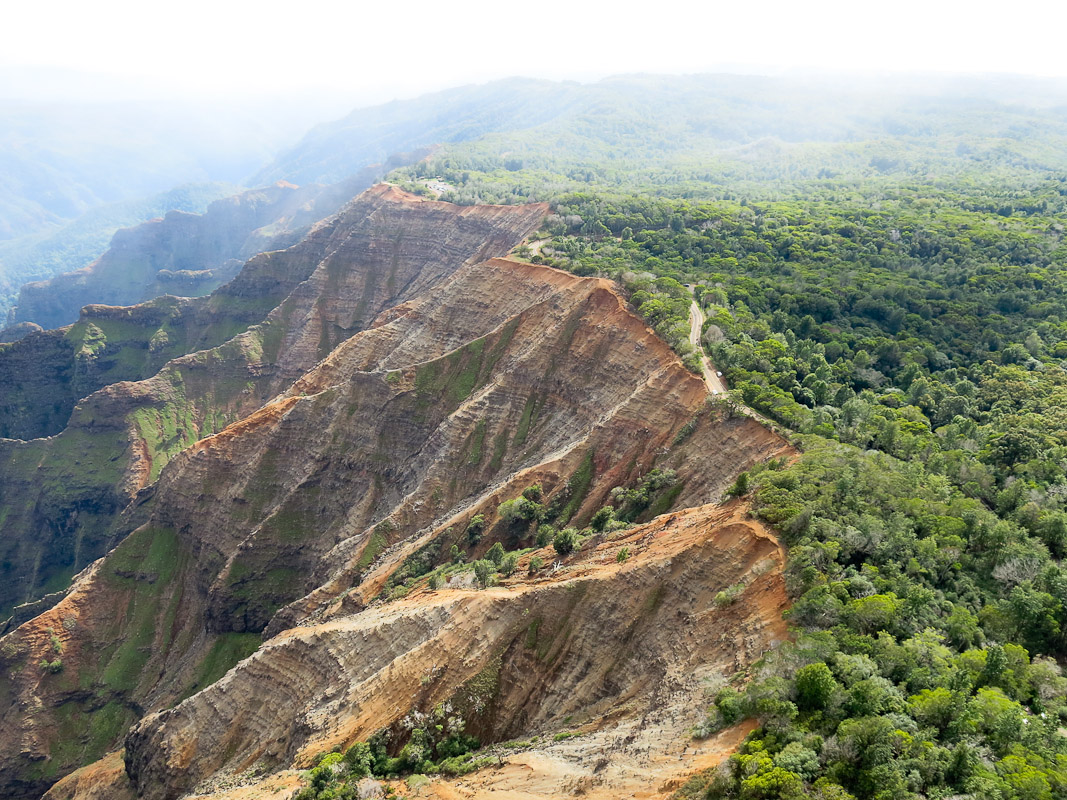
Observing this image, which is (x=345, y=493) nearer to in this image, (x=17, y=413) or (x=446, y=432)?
(x=446, y=432)

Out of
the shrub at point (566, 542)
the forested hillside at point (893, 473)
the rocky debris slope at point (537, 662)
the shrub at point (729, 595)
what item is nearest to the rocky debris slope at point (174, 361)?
the forested hillside at point (893, 473)

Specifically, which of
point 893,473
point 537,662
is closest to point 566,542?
point 537,662

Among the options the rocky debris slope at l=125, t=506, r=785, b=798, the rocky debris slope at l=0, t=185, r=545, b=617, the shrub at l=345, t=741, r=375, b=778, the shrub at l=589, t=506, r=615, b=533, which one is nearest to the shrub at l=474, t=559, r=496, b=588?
the rocky debris slope at l=125, t=506, r=785, b=798

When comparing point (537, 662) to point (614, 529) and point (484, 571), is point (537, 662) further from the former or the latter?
point (614, 529)

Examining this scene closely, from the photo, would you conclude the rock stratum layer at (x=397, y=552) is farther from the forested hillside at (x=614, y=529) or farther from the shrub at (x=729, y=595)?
the shrub at (x=729, y=595)

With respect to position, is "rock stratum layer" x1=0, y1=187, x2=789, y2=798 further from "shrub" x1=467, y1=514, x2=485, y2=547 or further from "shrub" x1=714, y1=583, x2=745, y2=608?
"shrub" x1=714, y1=583, x2=745, y2=608

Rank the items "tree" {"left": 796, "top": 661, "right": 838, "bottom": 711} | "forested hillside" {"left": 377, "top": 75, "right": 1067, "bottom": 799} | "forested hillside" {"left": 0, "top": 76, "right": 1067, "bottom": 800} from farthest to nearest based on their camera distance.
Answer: "forested hillside" {"left": 0, "top": 76, "right": 1067, "bottom": 800}
"tree" {"left": 796, "top": 661, "right": 838, "bottom": 711}
"forested hillside" {"left": 377, "top": 75, "right": 1067, "bottom": 799}

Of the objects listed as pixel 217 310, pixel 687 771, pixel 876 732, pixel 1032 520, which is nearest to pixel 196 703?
pixel 687 771

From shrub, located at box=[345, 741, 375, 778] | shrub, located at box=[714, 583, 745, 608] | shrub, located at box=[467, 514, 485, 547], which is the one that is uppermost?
shrub, located at box=[714, 583, 745, 608]
